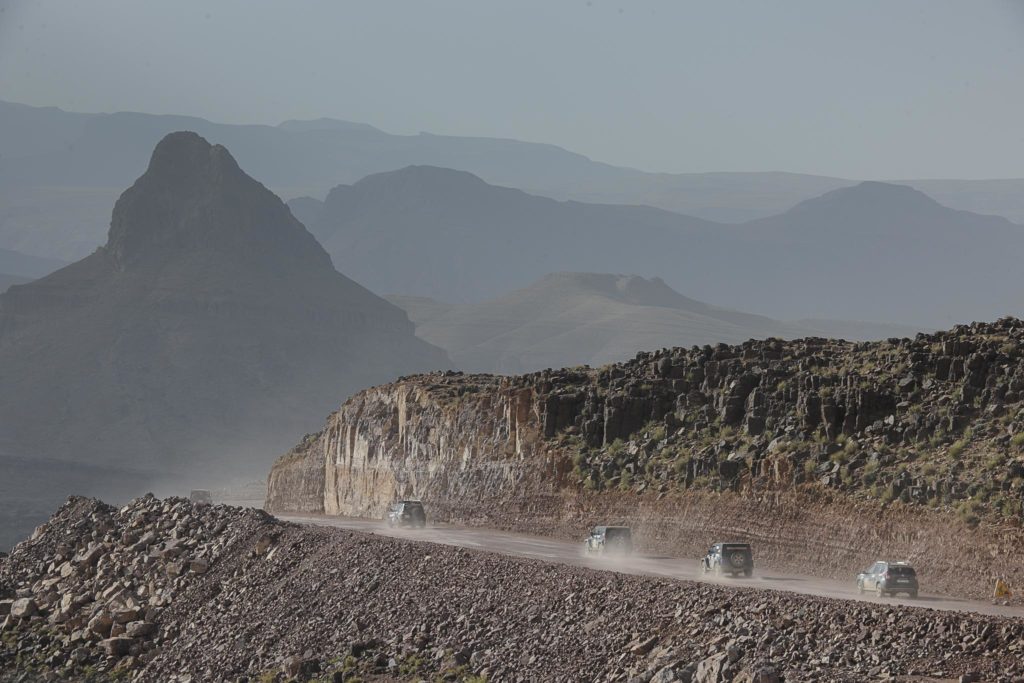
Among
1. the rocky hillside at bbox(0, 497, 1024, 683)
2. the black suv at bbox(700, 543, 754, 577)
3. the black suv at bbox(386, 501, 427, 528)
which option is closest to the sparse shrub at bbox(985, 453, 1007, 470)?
the black suv at bbox(700, 543, 754, 577)

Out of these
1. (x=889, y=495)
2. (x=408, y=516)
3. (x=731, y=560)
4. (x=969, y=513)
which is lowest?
(x=731, y=560)

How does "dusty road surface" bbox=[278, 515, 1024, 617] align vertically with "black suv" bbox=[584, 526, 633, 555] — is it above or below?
below

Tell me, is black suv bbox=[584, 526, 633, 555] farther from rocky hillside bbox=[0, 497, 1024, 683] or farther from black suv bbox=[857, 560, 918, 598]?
black suv bbox=[857, 560, 918, 598]

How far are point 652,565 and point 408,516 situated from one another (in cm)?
1970

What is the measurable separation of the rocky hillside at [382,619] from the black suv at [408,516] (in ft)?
25.7

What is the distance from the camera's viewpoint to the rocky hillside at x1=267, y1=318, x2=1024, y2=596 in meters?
44.2

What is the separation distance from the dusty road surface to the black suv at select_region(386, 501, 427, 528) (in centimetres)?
48

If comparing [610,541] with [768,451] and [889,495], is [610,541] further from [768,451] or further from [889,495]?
[889,495]

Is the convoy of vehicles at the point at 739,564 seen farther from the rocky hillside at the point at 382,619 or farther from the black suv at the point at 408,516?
the black suv at the point at 408,516

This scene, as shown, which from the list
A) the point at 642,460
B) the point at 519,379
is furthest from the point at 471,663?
the point at 519,379

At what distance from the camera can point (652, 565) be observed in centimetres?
4794

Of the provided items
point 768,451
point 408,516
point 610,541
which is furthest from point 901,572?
point 408,516

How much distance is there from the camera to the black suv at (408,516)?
2589 inches

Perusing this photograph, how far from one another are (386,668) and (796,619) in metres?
11.9
